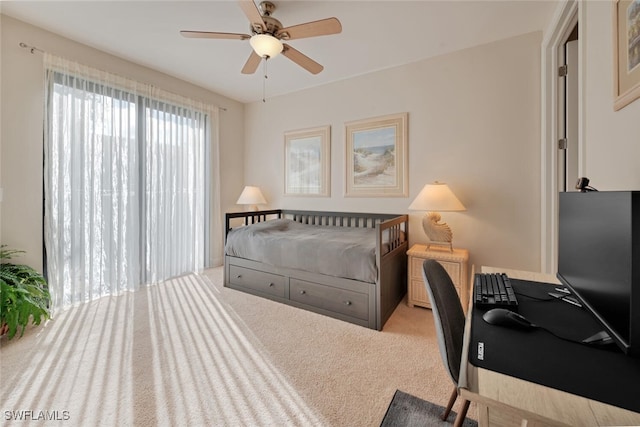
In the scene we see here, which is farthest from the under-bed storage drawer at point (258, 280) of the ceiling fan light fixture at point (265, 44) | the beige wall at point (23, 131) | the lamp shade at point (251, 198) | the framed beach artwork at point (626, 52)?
the framed beach artwork at point (626, 52)

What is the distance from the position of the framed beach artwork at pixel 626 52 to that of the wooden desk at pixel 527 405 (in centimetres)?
111

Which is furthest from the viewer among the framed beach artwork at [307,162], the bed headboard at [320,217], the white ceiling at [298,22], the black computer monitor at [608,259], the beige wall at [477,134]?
the framed beach artwork at [307,162]

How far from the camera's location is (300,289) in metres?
2.54

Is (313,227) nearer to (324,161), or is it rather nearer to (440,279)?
(324,161)

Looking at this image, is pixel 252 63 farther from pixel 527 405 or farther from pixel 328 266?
pixel 527 405

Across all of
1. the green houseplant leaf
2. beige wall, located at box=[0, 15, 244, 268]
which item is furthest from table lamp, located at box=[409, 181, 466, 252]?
beige wall, located at box=[0, 15, 244, 268]

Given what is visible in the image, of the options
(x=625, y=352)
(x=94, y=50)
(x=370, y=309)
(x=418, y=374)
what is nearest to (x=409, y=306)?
(x=370, y=309)

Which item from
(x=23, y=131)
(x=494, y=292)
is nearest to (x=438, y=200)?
(x=494, y=292)

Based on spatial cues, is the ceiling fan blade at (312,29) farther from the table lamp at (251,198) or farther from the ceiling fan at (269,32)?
the table lamp at (251,198)

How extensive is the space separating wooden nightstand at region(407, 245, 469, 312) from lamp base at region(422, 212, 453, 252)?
0.32 ft

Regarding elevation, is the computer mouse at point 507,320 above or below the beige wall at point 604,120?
below

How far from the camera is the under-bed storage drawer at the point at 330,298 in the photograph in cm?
222

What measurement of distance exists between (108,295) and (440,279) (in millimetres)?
3270

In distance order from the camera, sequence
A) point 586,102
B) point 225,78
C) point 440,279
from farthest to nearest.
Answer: point 225,78 → point 586,102 → point 440,279
